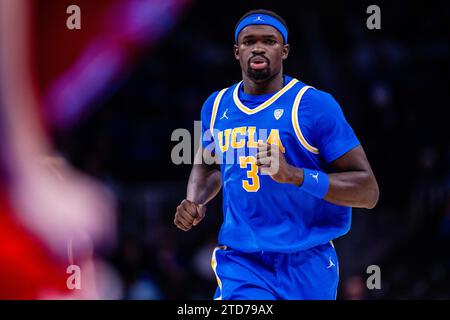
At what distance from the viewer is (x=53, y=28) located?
296 inches

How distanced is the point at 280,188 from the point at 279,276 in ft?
1.41

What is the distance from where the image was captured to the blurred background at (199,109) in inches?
295

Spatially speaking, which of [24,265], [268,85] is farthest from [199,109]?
[268,85]

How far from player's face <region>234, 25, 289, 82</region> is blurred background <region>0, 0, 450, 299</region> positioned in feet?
11.7

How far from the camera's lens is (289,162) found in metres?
3.77

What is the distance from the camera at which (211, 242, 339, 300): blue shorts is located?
3.66 metres

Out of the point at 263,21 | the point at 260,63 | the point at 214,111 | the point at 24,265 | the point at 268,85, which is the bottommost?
the point at 24,265

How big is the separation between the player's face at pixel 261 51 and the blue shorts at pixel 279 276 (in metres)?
0.92

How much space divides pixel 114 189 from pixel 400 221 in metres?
3.02

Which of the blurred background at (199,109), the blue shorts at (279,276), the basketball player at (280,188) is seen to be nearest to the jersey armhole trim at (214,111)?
the basketball player at (280,188)

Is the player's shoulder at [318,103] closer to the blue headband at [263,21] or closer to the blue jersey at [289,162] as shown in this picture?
the blue jersey at [289,162]

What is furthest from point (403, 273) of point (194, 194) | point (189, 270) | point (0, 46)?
point (0, 46)

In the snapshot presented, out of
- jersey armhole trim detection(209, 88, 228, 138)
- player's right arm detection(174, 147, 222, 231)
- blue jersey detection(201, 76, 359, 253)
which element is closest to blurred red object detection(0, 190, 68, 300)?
player's right arm detection(174, 147, 222, 231)

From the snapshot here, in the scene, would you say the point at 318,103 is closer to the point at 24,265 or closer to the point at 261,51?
the point at 261,51
